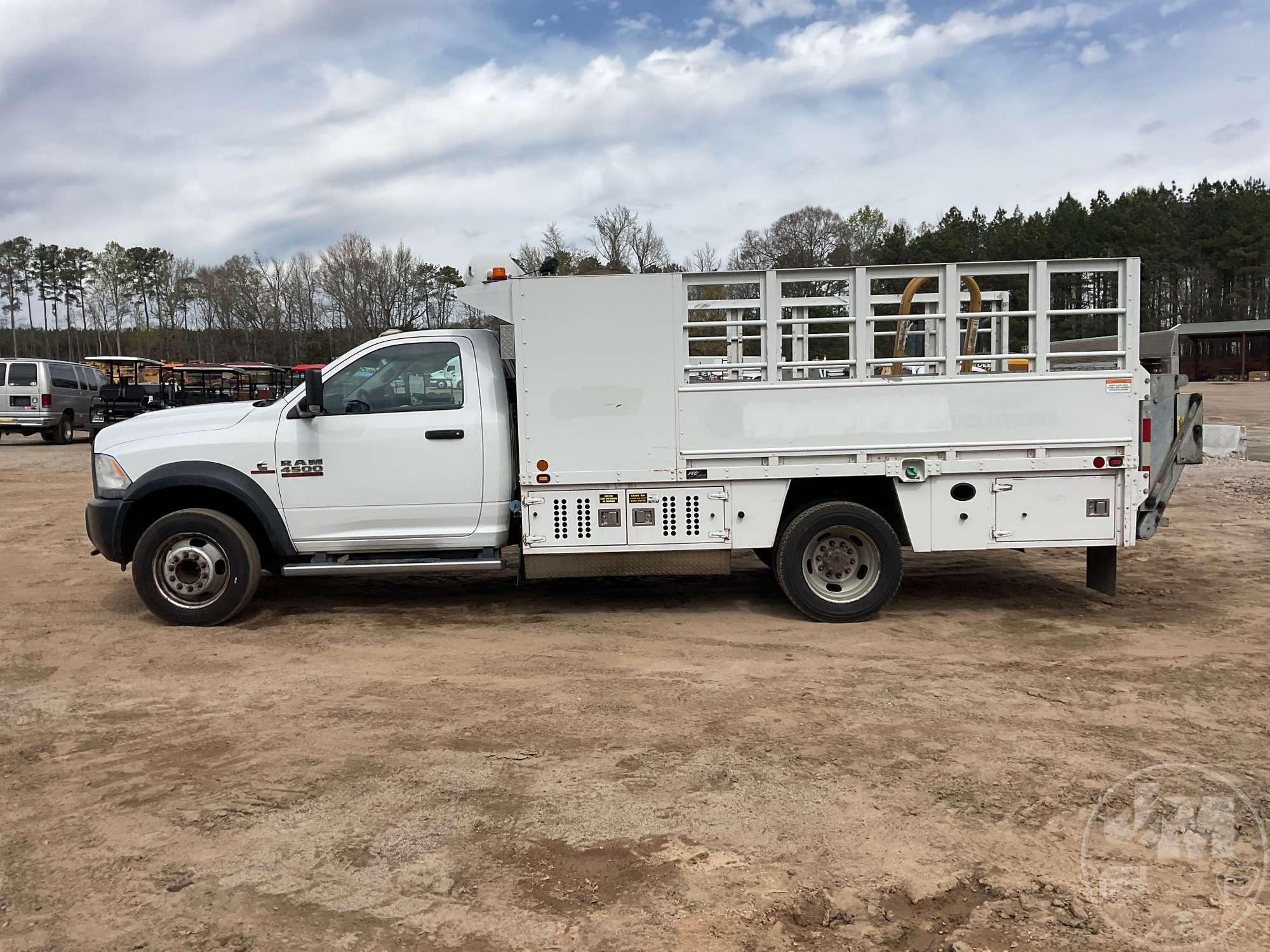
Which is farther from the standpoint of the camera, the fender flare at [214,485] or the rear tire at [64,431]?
the rear tire at [64,431]

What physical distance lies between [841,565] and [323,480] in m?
3.83

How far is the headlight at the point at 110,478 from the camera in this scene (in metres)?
6.82

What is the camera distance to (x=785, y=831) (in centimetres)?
380

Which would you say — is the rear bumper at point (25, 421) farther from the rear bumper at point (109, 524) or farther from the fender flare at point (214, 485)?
the fender flare at point (214, 485)

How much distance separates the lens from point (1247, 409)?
30.8m

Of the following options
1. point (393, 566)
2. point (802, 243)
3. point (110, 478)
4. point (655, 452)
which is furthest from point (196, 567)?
point (802, 243)

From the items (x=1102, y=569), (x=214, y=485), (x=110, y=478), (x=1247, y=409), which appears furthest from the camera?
(x=1247, y=409)

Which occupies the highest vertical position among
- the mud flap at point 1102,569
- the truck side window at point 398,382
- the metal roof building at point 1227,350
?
the metal roof building at point 1227,350

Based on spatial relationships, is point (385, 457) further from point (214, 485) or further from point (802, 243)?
point (802, 243)

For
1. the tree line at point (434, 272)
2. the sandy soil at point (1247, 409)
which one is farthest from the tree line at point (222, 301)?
the sandy soil at point (1247, 409)

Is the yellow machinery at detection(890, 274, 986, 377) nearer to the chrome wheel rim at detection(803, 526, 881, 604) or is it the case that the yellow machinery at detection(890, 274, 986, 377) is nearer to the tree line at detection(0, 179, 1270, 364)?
the chrome wheel rim at detection(803, 526, 881, 604)

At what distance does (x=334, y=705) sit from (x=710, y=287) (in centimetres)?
378

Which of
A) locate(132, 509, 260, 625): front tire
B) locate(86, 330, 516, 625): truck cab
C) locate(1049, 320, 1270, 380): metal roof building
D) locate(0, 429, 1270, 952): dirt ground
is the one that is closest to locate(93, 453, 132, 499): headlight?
locate(86, 330, 516, 625): truck cab

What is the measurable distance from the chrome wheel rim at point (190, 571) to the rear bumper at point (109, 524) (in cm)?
32
